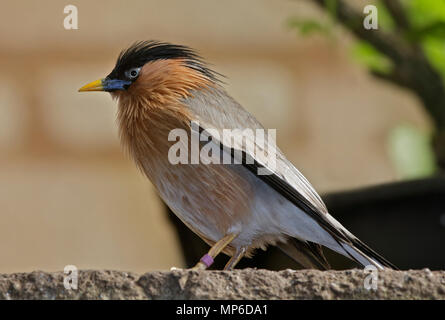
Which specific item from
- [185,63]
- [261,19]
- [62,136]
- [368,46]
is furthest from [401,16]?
[62,136]

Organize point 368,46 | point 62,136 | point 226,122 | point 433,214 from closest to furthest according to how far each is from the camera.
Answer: point 226,122 < point 433,214 < point 368,46 < point 62,136

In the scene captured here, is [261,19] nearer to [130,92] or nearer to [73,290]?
[130,92]

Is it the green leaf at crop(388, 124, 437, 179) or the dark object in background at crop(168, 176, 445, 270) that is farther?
the green leaf at crop(388, 124, 437, 179)

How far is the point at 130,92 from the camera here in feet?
8.88

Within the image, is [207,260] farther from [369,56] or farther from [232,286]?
[369,56]

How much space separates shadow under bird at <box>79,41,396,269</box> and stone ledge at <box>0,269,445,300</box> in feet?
1.19

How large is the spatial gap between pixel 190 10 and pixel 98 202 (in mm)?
1295

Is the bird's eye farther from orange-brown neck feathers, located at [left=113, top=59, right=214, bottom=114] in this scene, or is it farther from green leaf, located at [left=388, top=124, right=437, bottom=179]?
green leaf, located at [left=388, top=124, right=437, bottom=179]

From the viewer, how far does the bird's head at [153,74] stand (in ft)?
8.77

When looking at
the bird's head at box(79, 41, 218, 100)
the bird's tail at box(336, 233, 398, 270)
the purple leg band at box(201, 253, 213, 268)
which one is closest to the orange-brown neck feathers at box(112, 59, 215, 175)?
the bird's head at box(79, 41, 218, 100)

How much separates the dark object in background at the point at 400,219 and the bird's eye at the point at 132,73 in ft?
3.65

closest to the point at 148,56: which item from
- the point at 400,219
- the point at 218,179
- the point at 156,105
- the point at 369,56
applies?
the point at 156,105

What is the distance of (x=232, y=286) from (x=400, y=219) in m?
1.58

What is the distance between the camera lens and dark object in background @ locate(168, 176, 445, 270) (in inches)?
129
